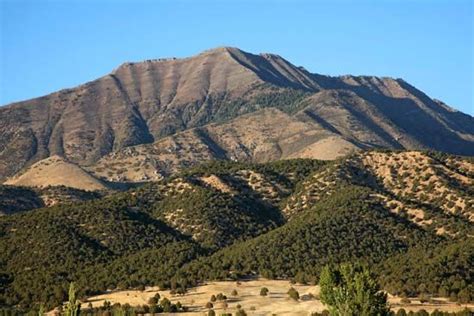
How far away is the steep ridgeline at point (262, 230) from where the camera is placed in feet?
333

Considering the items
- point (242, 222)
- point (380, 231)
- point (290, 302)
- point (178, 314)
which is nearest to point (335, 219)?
point (380, 231)

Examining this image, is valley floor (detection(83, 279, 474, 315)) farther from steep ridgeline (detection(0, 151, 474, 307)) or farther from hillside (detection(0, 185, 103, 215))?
hillside (detection(0, 185, 103, 215))

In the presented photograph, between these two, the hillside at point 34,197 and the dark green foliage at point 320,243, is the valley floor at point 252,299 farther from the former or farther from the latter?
the hillside at point 34,197

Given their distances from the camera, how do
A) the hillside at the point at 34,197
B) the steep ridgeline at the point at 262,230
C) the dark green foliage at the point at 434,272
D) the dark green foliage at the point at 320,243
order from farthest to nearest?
1. the hillside at the point at 34,197
2. the dark green foliage at the point at 320,243
3. the steep ridgeline at the point at 262,230
4. the dark green foliage at the point at 434,272

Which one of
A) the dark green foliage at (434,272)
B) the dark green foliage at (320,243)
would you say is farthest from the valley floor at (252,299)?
the dark green foliage at (320,243)

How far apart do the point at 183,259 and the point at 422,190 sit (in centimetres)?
4786

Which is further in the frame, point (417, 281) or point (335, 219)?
point (335, 219)

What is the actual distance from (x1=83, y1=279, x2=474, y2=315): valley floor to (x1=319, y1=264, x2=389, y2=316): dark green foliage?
46.5 ft

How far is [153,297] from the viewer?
296ft

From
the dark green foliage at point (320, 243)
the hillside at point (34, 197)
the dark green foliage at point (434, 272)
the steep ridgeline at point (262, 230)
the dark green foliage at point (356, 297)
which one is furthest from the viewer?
the hillside at point (34, 197)

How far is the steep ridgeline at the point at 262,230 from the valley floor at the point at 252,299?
2.79m

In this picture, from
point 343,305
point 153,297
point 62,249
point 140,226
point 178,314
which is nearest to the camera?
point 343,305

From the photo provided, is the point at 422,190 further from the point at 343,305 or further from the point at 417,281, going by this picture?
the point at 343,305

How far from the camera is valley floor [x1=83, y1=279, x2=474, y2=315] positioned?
84.2 meters
